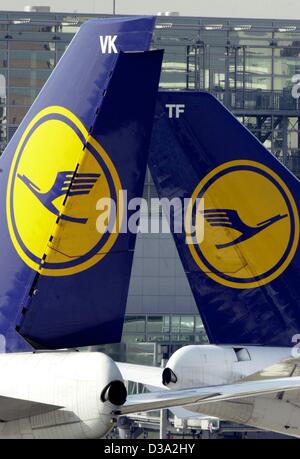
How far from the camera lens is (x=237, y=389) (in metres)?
26.8

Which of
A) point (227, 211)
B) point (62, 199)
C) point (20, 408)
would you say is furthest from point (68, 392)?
point (227, 211)

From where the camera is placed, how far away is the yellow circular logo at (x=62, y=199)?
25.8 m

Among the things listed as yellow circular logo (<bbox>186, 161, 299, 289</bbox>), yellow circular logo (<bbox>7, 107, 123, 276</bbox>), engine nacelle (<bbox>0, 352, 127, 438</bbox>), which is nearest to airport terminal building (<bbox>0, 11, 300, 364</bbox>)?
yellow circular logo (<bbox>186, 161, 299, 289</bbox>)

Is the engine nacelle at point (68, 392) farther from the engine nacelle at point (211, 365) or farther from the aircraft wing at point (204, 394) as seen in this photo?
the engine nacelle at point (211, 365)

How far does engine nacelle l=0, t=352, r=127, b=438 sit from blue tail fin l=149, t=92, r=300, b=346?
26.2 feet

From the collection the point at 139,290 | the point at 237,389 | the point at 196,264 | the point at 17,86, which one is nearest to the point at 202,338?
the point at 139,290

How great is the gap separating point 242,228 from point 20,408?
924 cm

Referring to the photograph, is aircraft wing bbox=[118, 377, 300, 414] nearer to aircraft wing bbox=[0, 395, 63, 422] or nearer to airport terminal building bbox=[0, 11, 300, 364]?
aircraft wing bbox=[0, 395, 63, 422]

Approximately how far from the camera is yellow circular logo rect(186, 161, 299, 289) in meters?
31.9

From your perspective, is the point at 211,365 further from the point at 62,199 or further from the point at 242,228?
the point at 62,199

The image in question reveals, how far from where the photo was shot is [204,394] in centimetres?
2531

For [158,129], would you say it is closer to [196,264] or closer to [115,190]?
[196,264]
